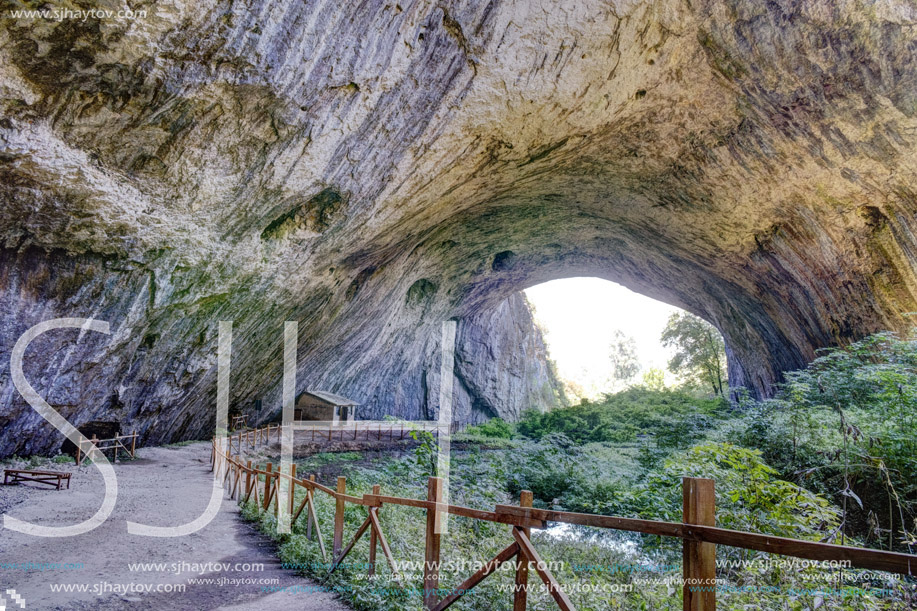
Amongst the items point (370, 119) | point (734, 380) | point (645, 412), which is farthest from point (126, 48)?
point (734, 380)

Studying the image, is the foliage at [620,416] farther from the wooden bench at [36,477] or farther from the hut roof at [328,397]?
the wooden bench at [36,477]

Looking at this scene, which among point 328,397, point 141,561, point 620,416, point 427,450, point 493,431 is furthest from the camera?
point 493,431

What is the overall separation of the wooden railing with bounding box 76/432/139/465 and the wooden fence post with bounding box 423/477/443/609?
39.1ft

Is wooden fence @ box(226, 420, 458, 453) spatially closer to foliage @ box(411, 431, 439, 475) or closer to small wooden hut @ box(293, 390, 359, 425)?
small wooden hut @ box(293, 390, 359, 425)

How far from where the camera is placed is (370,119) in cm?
924

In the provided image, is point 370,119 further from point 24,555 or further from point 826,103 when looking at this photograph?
point 826,103

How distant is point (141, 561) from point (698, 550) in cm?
571

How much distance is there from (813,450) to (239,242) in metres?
10.9

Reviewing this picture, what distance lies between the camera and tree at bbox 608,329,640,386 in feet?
207

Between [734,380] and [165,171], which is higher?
[165,171]

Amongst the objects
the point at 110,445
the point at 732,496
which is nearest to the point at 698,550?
the point at 732,496

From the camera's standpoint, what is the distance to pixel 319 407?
70.2 feet

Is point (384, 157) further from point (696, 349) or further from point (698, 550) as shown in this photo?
point (696, 349)

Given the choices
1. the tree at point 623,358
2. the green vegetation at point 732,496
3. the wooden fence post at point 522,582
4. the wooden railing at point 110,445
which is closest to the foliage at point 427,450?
the green vegetation at point 732,496
